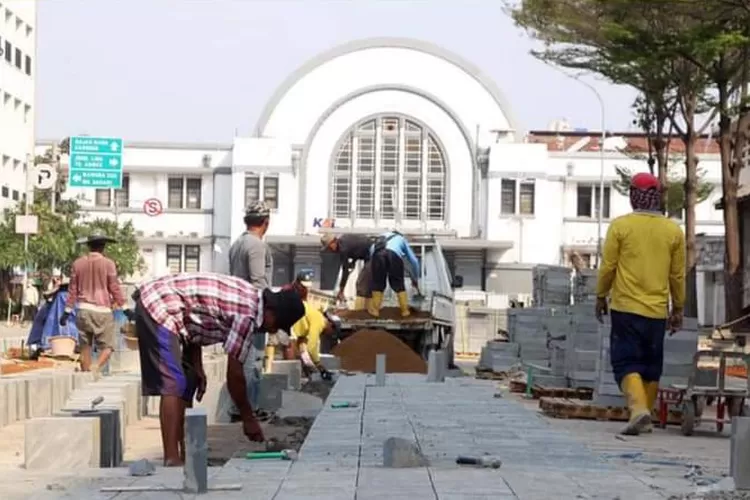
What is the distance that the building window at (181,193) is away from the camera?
218ft

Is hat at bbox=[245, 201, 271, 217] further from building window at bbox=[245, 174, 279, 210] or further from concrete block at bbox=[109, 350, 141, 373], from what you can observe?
building window at bbox=[245, 174, 279, 210]

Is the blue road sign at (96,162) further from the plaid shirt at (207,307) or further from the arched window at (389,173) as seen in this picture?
the plaid shirt at (207,307)

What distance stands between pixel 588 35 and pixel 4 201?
36.7 m

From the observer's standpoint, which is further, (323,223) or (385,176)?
(385,176)

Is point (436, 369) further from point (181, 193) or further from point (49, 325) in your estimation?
point (181, 193)

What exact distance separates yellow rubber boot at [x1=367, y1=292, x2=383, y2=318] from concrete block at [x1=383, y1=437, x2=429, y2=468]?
45.0ft

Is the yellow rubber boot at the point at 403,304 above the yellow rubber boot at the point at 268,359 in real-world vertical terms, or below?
Result: above

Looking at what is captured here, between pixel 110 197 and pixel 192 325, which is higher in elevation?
pixel 110 197

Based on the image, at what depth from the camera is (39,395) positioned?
1337 cm

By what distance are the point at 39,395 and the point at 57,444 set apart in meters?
4.33

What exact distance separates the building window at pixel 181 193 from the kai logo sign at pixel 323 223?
5.86 metres

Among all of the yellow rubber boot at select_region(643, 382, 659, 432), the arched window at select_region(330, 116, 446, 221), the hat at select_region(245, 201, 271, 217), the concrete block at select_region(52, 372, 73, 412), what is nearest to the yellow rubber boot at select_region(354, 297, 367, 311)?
the concrete block at select_region(52, 372, 73, 412)

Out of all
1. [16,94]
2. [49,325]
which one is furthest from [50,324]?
[16,94]

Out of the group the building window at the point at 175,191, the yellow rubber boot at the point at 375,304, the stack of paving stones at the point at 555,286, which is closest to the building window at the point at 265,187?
the building window at the point at 175,191
